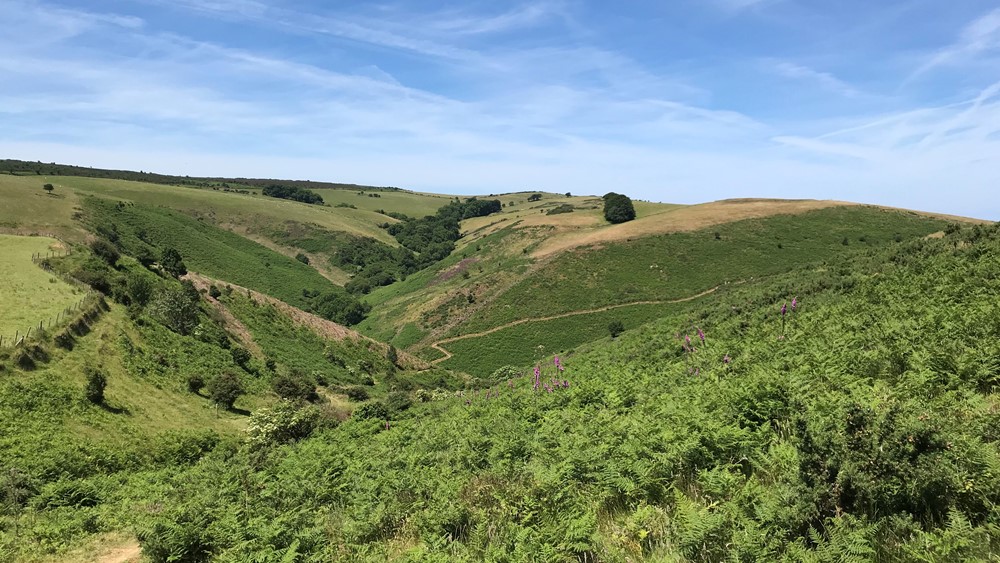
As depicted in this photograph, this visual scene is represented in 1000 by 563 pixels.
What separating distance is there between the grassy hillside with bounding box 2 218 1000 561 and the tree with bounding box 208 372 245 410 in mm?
12935

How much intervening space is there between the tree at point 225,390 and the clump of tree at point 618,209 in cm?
8941

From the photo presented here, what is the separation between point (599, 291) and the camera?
239ft

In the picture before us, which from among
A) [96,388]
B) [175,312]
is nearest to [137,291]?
[175,312]

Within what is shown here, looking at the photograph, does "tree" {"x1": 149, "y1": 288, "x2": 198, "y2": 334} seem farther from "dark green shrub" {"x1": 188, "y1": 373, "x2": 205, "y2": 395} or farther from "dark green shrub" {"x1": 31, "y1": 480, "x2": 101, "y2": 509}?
"dark green shrub" {"x1": 31, "y1": 480, "x2": 101, "y2": 509}

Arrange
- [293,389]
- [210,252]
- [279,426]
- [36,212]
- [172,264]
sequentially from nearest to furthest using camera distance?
[279,426]
[293,389]
[172,264]
[36,212]
[210,252]

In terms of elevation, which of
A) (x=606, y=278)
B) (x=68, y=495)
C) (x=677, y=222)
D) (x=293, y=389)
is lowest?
(x=293, y=389)

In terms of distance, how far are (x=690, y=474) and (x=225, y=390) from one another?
1273 inches

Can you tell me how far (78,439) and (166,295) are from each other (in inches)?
947

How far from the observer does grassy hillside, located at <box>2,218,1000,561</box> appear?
17.4 ft

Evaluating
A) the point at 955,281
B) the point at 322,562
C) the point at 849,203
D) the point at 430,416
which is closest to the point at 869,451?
the point at 322,562

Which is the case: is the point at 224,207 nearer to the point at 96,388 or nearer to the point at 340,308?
the point at 340,308

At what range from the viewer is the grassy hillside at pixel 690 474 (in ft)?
17.4

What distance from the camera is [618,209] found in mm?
110188

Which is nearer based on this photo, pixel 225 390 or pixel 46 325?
pixel 46 325
